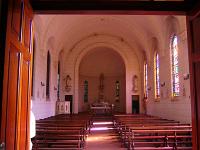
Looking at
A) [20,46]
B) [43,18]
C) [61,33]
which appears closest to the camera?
[20,46]

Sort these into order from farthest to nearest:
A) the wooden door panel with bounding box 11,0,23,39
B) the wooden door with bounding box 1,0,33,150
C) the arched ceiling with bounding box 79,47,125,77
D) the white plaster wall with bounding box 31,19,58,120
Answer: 1. the arched ceiling with bounding box 79,47,125,77
2. the white plaster wall with bounding box 31,19,58,120
3. the wooden door panel with bounding box 11,0,23,39
4. the wooden door with bounding box 1,0,33,150

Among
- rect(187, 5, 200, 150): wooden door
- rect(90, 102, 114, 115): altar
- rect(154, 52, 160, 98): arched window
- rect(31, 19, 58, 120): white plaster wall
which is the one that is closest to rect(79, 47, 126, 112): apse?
rect(90, 102, 114, 115): altar

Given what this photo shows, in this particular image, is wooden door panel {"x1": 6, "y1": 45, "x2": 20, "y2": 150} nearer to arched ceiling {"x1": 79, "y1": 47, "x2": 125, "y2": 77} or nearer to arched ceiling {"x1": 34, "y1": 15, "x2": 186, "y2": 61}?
arched ceiling {"x1": 34, "y1": 15, "x2": 186, "y2": 61}

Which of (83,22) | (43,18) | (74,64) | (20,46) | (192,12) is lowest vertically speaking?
(20,46)

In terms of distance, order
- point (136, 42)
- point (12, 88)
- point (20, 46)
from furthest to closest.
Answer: point (136, 42)
point (20, 46)
point (12, 88)

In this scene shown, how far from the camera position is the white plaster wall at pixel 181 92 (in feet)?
36.5

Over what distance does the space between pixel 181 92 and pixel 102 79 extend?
13880 millimetres

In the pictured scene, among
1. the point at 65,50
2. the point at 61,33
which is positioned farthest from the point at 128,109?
the point at 61,33

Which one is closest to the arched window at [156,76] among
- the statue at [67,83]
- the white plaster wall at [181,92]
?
the white plaster wall at [181,92]

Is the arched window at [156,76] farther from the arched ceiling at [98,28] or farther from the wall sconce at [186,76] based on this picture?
the wall sconce at [186,76]

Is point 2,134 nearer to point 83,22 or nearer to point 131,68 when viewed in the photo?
point 83,22

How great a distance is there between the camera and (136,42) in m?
20.7

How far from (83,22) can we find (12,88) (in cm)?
1634

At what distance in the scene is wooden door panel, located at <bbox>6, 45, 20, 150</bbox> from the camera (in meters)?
2.39
